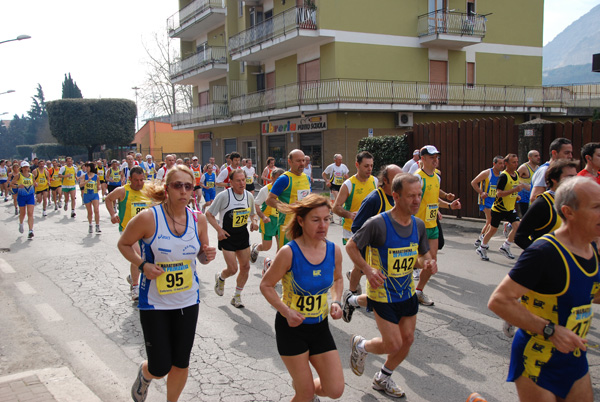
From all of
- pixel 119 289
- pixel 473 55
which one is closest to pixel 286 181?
pixel 119 289

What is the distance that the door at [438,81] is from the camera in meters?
27.6

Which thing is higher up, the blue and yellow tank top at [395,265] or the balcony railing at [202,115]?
the balcony railing at [202,115]

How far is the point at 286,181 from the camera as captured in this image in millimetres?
7152

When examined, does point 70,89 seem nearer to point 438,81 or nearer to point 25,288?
point 438,81

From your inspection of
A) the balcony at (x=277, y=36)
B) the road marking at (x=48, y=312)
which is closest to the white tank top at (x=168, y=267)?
the road marking at (x=48, y=312)

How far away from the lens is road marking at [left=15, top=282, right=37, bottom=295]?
7703 mm

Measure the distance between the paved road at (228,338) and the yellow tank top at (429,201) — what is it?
1107 mm

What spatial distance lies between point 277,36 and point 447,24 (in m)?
9.24

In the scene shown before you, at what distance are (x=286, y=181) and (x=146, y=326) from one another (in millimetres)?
3836

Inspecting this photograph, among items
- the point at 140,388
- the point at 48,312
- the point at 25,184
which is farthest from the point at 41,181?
the point at 140,388

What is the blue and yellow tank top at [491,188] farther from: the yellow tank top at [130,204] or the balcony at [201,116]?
the balcony at [201,116]

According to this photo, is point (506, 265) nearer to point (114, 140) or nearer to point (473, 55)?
point (473, 55)

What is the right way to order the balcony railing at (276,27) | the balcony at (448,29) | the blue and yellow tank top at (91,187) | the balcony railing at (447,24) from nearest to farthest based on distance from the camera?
1. the blue and yellow tank top at (91,187)
2. the balcony railing at (276,27)
3. the balcony at (448,29)
4. the balcony railing at (447,24)

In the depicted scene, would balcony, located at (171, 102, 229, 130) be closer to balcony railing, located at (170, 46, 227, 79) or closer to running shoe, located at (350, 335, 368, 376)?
balcony railing, located at (170, 46, 227, 79)
